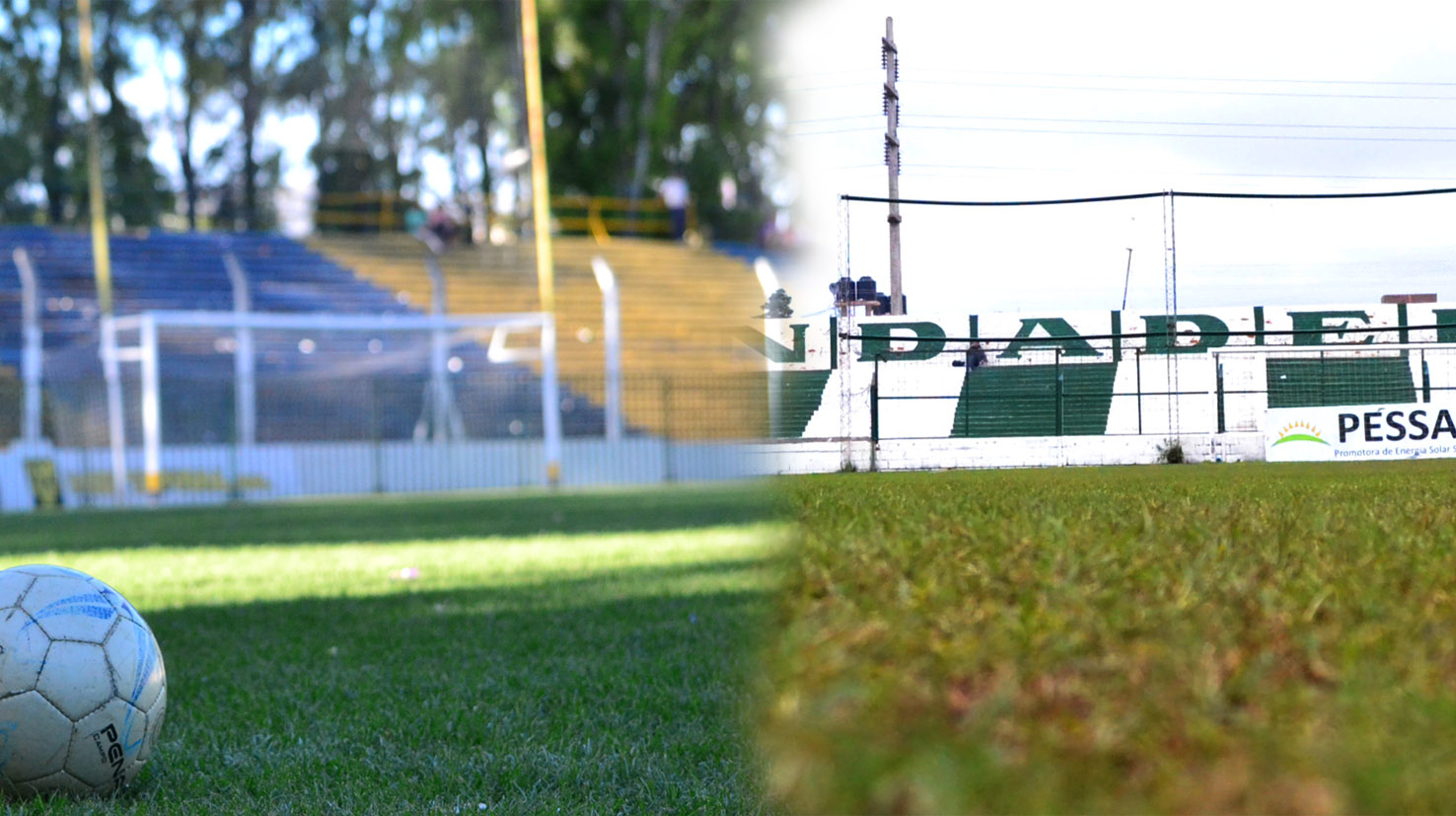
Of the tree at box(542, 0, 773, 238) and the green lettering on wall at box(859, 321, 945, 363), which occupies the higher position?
the tree at box(542, 0, 773, 238)

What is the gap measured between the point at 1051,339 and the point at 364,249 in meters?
26.4

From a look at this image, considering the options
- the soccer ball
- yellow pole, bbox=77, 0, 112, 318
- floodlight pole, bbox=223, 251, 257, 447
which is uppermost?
yellow pole, bbox=77, 0, 112, 318

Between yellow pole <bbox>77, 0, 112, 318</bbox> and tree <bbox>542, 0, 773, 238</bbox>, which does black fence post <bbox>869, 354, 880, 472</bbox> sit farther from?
tree <bbox>542, 0, 773, 238</bbox>

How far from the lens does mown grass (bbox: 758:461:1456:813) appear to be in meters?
0.42

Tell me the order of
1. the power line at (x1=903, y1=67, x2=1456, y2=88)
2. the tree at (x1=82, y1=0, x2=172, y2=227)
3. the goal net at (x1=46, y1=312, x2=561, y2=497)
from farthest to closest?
the tree at (x1=82, y1=0, x2=172, y2=227) < the goal net at (x1=46, y1=312, x2=561, y2=497) < the power line at (x1=903, y1=67, x2=1456, y2=88)

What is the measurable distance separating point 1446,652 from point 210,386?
20165 millimetres

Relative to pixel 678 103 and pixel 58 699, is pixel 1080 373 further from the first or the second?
pixel 678 103

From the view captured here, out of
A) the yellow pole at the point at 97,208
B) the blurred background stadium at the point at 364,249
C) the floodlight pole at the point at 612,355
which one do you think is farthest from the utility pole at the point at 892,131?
the yellow pole at the point at 97,208

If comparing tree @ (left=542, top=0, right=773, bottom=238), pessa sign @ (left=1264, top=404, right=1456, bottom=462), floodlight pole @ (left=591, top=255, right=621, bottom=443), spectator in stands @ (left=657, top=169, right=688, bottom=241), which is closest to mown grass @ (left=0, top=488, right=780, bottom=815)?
pessa sign @ (left=1264, top=404, right=1456, bottom=462)

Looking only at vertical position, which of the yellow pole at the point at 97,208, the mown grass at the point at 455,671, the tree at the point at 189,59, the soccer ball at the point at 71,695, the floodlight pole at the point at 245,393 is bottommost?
the mown grass at the point at 455,671

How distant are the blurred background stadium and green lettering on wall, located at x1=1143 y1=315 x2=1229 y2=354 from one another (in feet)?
42.9

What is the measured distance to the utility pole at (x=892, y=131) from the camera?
77 centimetres

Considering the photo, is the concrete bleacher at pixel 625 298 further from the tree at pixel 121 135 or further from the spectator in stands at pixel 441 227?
the tree at pixel 121 135

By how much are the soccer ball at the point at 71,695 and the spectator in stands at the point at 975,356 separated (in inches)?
112
